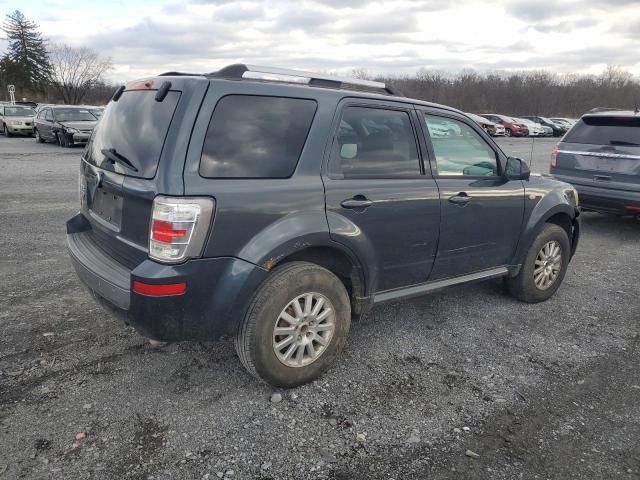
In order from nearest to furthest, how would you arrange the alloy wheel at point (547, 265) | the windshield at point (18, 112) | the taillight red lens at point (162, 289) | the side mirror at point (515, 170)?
1. the taillight red lens at point (162, 289)
2. the side mirror at point (515, 170)
3. the alloy wheel at point (547, 265)
4. the windshield at point (18, 112)

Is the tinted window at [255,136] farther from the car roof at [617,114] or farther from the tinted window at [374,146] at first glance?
the car roof at [617,114]

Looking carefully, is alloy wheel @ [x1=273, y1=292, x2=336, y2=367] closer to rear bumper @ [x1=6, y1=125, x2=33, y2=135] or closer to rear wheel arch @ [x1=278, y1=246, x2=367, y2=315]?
rear wheel arch @ [x1=278, y1=246, x2=367, y2=315]

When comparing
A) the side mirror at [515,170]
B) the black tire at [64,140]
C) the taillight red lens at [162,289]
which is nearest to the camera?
the taillight red lens at [162,289]

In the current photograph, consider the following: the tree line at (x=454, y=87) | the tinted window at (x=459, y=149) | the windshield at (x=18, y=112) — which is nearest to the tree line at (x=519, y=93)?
the tree line at (x=454, y=87)

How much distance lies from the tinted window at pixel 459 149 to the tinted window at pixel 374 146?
0.26m

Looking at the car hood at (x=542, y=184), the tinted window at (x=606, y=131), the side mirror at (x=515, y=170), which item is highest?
the tinted window at (x=606, y=131)

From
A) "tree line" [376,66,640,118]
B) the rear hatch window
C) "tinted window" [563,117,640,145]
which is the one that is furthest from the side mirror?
"tree line" [376,66,640,118]

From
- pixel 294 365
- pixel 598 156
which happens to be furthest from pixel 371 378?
pixel 598 156

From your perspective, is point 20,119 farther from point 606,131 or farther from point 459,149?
point 459,149

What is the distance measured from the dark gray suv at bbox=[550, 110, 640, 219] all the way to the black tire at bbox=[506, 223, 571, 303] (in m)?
2.90

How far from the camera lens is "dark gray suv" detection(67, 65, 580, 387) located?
278cm

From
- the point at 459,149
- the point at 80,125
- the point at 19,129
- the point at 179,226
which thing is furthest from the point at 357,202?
the point at 19,129

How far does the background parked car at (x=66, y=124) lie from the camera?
18375mm

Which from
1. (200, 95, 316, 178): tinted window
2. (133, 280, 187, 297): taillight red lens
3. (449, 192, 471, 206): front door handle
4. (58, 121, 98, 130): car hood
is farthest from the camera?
(58, 121, 98, 130): car hood
